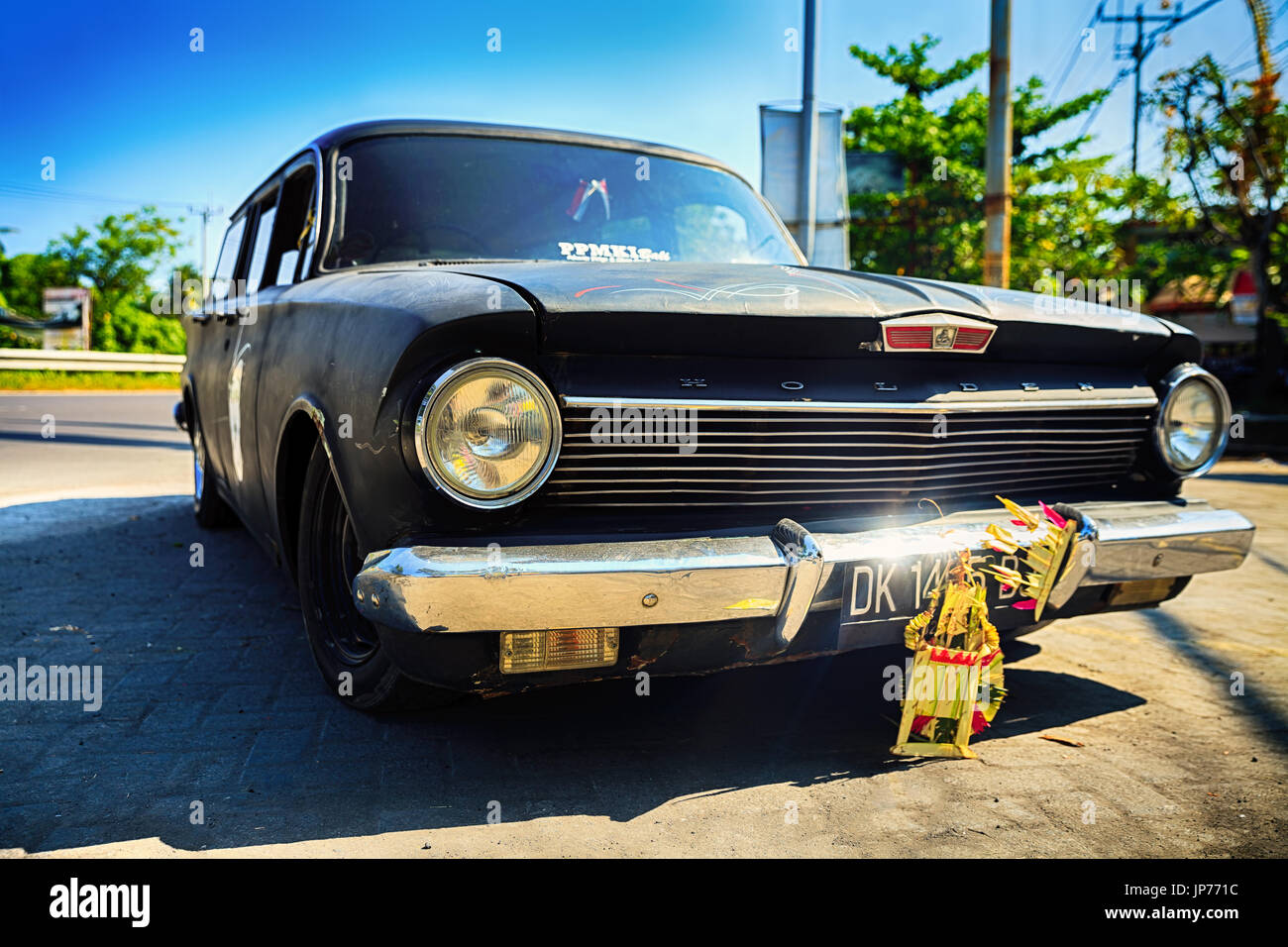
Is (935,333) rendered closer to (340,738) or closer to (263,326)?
(340,738)

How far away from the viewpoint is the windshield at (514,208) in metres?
3.13

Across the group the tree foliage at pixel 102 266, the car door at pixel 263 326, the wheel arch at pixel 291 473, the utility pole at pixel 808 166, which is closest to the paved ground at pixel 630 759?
the wheel arch at pixel 291 473

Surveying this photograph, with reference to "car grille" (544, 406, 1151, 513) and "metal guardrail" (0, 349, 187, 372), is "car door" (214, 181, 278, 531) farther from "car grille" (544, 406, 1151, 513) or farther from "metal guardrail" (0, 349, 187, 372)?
"metal guardrail" (0, 349, 187, 372)

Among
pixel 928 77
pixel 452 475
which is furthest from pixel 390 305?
pixel 928 77

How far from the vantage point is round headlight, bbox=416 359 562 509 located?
2.06 m

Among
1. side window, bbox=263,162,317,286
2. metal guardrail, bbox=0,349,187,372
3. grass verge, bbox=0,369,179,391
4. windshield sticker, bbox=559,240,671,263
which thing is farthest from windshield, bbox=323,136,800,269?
grass verge, bbox=0,369,179,391

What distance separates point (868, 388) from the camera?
2459 mm

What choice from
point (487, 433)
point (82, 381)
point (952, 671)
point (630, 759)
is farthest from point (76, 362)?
point (952, 671)

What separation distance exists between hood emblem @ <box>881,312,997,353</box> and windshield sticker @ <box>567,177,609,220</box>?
1288 millimetres

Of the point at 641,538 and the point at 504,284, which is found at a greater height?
the point at 504,284
